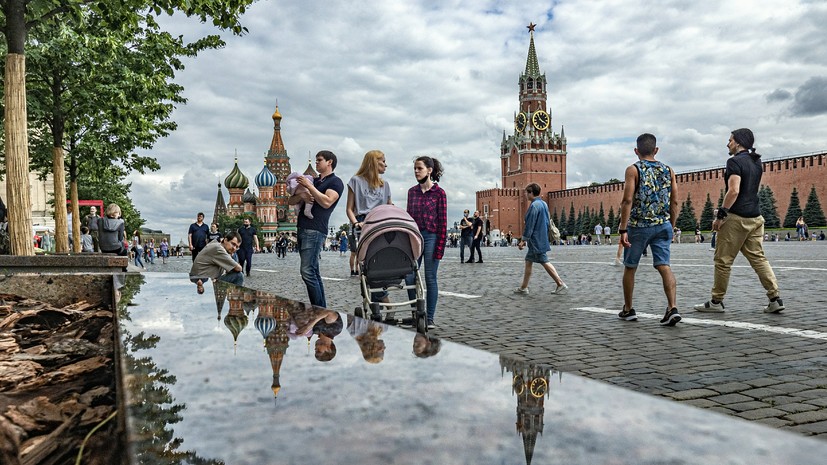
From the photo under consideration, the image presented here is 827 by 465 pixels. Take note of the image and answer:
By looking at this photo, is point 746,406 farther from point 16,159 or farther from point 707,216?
point 707,216

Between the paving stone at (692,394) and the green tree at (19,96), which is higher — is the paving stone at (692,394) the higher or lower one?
the lower one

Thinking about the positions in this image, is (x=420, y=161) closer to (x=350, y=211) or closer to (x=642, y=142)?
(x=350, y=211)

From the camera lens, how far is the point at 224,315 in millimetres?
2967

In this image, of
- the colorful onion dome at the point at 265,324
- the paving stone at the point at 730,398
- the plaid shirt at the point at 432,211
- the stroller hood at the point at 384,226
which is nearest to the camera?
the colorful onion dome at the point at 265,324

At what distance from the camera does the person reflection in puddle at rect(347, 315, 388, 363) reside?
6.18ft

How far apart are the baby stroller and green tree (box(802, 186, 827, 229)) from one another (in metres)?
70.2

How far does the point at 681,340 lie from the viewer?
17.4ft

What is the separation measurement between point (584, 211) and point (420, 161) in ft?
320

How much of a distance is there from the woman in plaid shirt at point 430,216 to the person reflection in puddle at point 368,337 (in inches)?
134

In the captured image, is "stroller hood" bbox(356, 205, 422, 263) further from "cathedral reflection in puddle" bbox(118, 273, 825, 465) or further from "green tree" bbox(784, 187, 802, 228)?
"green tree" bbox(784, 187, 802, 228)

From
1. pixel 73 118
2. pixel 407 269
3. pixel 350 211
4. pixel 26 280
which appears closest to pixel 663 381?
pixel 407 269

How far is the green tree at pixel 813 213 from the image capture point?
2554 inches

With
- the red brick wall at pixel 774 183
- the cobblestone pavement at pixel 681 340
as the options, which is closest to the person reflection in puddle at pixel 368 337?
the cobblestone pavement at pixel 681 340

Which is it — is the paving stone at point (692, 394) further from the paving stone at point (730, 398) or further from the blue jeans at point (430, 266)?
the blue jeans at point (430, 266)
